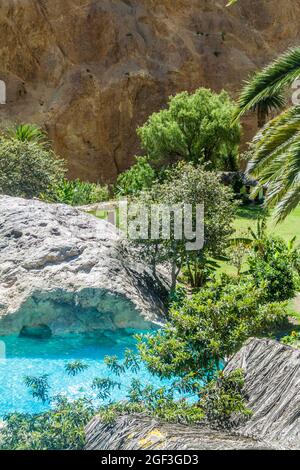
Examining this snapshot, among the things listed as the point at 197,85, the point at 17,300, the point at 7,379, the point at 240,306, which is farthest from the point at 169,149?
the point at 240,306

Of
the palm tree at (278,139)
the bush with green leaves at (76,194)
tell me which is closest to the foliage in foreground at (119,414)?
the palm tree at (278,139)

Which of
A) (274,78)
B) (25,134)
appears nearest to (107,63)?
(25,134)

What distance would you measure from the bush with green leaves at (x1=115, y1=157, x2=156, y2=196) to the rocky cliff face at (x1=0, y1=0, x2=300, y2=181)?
4.07 m

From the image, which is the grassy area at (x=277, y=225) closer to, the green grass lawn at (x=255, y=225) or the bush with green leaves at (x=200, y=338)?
the green grass lawn at (x=255, y=225)

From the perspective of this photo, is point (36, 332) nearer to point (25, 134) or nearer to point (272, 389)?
point (272, 389)

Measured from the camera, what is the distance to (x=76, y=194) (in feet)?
81.0

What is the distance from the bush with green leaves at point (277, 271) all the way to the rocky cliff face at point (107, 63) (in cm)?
1768

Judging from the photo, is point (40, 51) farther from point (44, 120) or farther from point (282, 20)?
point (282, 20)

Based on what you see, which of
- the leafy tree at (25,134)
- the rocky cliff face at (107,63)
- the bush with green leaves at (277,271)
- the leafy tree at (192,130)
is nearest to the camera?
the bush with green leaves at (277,271)

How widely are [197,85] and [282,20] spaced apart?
18.5 feet

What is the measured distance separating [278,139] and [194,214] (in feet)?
12.1

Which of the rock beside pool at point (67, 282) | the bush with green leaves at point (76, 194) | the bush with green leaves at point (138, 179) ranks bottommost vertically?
the rock beside pool at point (67, 282)

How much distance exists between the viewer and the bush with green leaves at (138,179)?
88.0ft

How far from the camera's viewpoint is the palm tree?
10664mm
